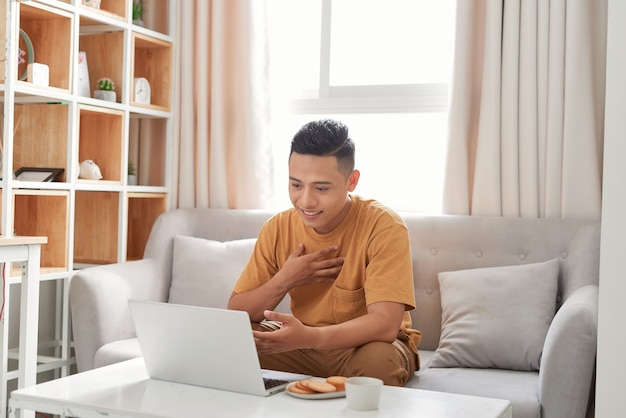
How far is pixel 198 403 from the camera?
4.86ft

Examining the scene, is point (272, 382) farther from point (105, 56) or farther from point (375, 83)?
point (105, 56)

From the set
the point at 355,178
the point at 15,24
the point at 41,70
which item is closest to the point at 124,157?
the point at 41,70

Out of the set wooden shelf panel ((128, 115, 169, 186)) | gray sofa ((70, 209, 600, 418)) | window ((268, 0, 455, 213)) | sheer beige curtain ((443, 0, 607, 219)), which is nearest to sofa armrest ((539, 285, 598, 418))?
gray sofa ((70, 209, 600, 418))

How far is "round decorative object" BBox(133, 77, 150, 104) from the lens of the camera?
3.24 m

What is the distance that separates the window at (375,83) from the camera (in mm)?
3086

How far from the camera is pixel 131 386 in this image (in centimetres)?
162

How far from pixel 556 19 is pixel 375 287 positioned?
1372 millimetres

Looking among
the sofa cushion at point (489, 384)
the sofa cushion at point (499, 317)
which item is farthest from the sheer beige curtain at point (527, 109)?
the sofa cushion at point (489, 384)

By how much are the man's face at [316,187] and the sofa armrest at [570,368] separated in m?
0.69

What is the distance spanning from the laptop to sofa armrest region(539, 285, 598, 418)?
746 millimetres

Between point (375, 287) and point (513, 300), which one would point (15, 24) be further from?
point (513, 300)

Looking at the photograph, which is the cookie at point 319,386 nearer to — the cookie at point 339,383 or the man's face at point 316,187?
the cookie at point 339,383

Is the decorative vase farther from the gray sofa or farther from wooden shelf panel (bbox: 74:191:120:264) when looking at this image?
the gray sofa

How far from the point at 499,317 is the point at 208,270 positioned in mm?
1129
